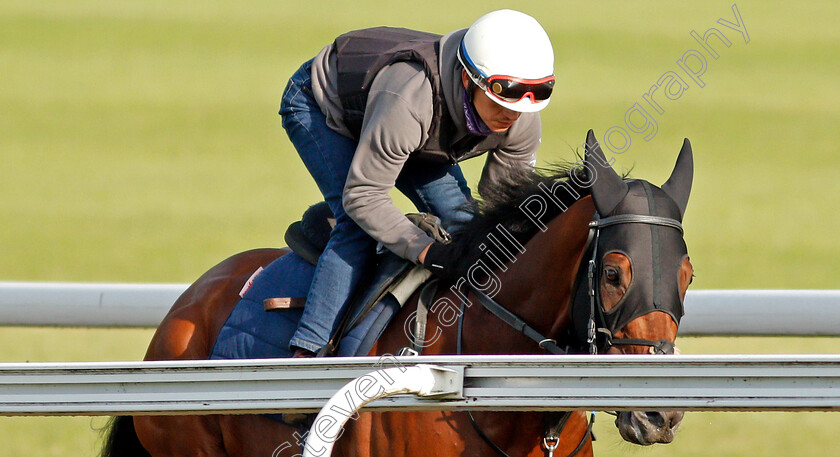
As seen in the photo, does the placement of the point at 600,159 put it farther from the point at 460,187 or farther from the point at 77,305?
the point at 77,305

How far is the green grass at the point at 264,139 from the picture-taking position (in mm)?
6164

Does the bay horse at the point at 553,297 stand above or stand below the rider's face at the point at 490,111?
below

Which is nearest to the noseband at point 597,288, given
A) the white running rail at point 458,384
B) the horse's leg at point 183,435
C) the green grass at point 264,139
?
the white running rail at point 458,384

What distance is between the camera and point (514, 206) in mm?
2869

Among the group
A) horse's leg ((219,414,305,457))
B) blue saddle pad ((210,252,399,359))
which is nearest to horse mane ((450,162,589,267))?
blue saddle pad ((210,252,399,359))

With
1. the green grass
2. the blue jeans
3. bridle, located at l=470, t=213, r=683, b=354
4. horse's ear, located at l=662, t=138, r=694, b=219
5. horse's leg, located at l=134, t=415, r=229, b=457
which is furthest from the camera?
the green grass

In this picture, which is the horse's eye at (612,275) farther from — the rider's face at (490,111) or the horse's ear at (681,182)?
the rider's face at (490,111)

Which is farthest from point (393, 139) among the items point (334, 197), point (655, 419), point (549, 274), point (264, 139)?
point (264, 139)

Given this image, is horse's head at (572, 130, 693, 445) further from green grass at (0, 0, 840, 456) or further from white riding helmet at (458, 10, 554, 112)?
green grass at (0, 0, 840, 456)

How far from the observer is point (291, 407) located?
2236mm

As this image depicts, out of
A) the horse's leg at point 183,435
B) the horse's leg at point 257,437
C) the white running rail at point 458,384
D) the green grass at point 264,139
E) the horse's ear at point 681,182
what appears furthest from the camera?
the green grass at point 264,139

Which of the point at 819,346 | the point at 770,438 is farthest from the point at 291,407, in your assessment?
the point at 819,346

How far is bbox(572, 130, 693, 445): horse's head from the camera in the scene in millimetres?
2426

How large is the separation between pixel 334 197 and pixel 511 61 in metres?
0.75
